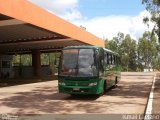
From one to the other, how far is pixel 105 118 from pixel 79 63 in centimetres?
592

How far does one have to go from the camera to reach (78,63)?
1688cm

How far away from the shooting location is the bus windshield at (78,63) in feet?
54.7

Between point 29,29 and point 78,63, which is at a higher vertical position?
point 29,29

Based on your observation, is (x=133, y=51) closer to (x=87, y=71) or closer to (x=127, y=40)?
(x=127, y=40)

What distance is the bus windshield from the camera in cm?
1667

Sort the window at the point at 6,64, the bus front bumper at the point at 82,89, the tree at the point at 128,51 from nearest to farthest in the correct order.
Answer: the bus front bumper at the point at 82,89
the window at the point at 6,64
the tree at the point at 128,51

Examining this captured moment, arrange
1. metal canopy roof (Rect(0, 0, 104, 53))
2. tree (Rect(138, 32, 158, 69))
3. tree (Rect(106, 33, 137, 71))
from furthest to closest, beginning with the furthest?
tree (Rect(106, 33, 137, 71)), tree (Rect(138, 32, 158, 69)), metal canopy roof (Rect(0, 0, 104, 53))

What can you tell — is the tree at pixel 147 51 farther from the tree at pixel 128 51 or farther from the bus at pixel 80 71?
the bus at pixel 80 71

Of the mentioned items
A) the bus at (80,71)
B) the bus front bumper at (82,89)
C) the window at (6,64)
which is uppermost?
the window at (6,64)

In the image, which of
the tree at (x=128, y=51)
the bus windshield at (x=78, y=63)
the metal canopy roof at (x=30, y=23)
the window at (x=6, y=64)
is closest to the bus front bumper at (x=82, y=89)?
the bus windshield at (x=78, y=63)

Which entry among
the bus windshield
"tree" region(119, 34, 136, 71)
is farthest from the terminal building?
"tree" region(119, 34, 136, 71)

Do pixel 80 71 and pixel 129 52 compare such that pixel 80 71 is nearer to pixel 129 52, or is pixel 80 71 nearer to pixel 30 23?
pixel 30 23

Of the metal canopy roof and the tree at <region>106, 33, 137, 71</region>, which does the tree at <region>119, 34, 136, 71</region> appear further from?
the metal canopy roof

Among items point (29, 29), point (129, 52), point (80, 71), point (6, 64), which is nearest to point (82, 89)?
point (80, 71)
